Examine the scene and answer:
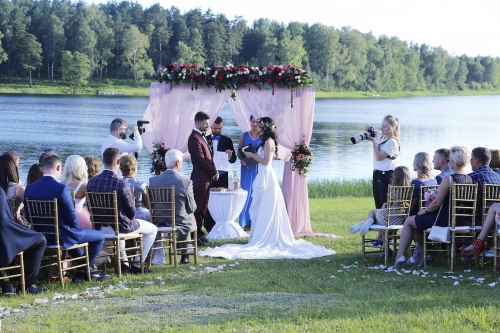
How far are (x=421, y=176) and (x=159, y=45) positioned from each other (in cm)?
9459

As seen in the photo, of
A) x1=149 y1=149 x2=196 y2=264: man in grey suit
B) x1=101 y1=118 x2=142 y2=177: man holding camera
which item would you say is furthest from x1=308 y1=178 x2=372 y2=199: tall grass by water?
x1=149 y1=149 x2=196 y2=264: man in grey suit

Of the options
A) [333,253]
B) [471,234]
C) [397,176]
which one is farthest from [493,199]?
[333,253]

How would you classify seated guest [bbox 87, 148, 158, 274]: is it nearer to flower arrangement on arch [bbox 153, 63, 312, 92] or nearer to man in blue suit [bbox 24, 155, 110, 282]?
man in blue suit [bbox 24, 155, 110, 282]

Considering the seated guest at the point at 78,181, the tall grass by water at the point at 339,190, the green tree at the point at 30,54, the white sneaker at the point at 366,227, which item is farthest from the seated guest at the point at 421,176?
the green tree at the point at 30,54

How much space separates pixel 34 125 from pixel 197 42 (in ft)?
193

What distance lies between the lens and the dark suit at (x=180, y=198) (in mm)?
9133

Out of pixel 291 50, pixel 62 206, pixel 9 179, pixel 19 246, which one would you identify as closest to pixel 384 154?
pixel 62 206

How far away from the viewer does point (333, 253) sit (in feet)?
32.6

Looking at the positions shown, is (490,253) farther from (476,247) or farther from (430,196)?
(430,196)

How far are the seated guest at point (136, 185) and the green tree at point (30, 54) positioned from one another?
267 ft

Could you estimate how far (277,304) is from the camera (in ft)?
21.2

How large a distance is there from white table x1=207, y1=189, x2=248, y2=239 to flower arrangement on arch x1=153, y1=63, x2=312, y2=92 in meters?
1.84

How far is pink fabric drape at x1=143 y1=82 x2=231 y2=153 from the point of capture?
12.2 meters

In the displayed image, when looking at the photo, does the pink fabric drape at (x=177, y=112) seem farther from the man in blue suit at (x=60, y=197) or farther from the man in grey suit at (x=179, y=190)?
the man in blue suit at (x=60, y=197)
